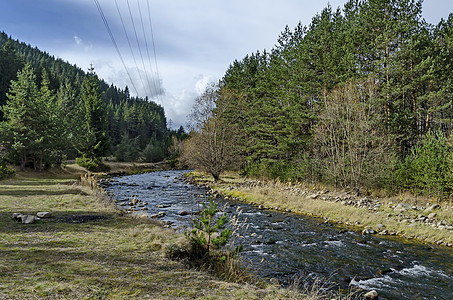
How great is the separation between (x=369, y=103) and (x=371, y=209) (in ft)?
24.0

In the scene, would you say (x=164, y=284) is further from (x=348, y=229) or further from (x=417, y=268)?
(x=348, y=229)

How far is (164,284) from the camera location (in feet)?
14.0

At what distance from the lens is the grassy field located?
3768 millimetres

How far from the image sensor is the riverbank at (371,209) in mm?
11026

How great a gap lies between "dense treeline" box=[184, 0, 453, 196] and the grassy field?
1422 cm

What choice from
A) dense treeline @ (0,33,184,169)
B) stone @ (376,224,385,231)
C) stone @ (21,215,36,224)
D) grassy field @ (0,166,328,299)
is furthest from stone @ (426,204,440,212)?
dense treeline @ (0,33,184,169)

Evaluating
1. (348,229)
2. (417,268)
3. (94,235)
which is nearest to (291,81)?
(348,229)

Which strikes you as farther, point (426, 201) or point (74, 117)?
point (74, 117)

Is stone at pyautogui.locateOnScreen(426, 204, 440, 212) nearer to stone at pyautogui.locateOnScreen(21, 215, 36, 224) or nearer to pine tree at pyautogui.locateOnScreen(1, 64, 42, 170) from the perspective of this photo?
stone at pyautogui.locateOnScreen(21, 215, 36, 224)

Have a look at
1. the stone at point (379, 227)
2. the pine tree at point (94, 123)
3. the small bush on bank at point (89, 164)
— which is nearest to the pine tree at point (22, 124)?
the small bush on bank at point (89, 164)

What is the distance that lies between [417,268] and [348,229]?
424 centimetres

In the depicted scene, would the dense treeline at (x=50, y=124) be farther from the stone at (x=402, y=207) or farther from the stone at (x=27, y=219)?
the stone at (x=402, y=207)

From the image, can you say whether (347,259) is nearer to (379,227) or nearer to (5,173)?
(379,227)

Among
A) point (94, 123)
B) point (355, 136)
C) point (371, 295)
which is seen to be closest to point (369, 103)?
point (355, 136)
